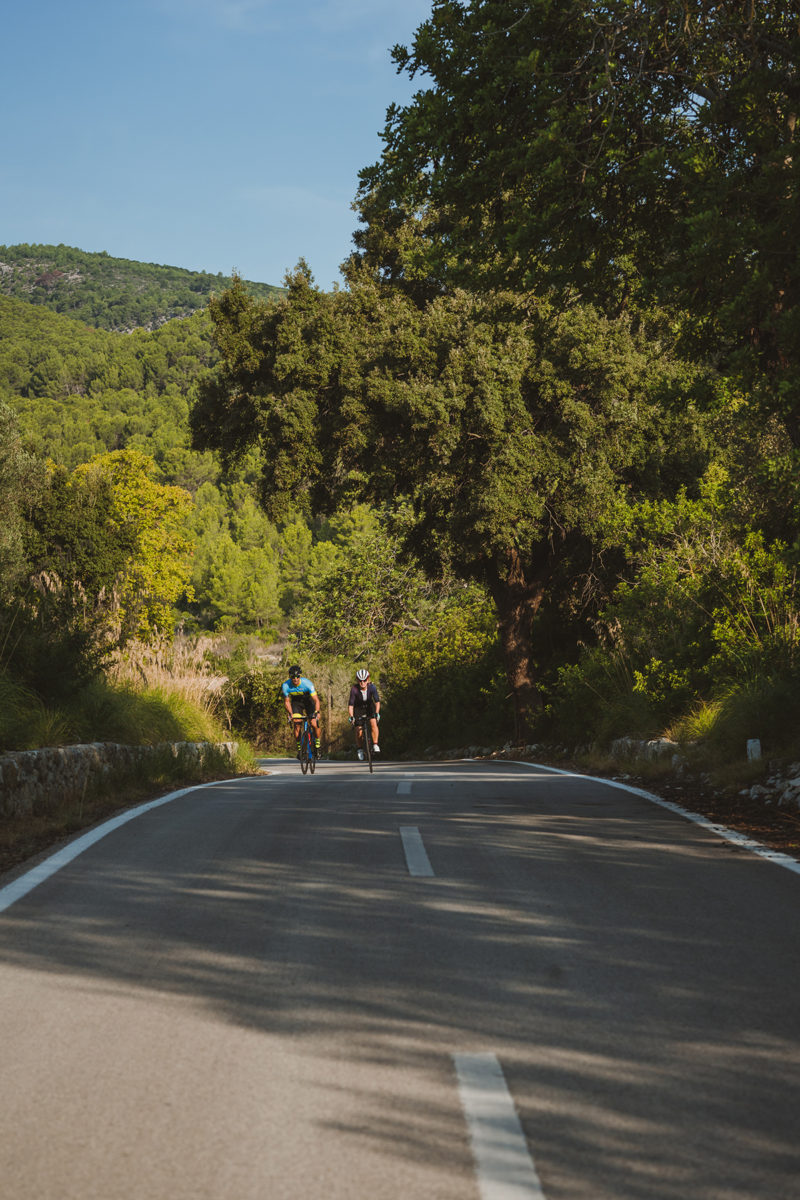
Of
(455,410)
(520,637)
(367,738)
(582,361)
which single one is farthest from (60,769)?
(520,637)

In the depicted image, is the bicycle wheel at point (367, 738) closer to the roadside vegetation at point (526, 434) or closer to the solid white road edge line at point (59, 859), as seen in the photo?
the roadside vegetation at point (526, 434)

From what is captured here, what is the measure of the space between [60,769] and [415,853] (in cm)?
455

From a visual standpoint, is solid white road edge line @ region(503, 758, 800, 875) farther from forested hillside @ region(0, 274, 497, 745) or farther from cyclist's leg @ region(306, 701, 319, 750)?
cyclist's leg @ region(306, 701, 319, 750)

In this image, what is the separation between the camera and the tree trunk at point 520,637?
2773 centimetres

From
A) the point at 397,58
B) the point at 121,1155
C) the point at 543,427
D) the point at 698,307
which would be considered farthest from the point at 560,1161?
the point at 543,427

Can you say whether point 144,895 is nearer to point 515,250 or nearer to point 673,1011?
point 673,1011

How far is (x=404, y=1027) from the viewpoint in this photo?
4262mm

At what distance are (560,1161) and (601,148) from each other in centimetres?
966

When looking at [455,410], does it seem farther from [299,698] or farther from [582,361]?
[299,698]

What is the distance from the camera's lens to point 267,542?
354 feet

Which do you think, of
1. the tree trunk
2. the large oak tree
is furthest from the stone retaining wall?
the tree trunk

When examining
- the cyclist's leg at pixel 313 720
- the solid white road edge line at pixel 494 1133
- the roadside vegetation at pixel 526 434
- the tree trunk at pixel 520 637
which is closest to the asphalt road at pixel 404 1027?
the solid white road edge line at pixel 494 1133

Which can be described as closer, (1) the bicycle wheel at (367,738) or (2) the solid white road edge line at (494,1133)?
(2) the solid white road edge line at (494,1133)

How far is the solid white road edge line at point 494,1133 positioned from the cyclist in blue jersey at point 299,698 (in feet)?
52.9
